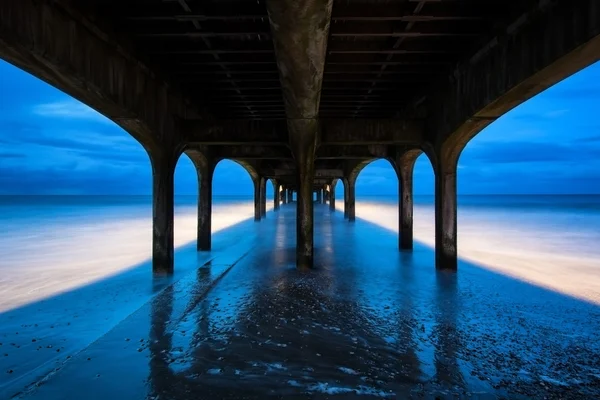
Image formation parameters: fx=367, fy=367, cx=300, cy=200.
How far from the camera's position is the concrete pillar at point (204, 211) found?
39.8 ft

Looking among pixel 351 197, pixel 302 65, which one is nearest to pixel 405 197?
pixel 302 65

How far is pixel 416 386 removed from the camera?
3379 mm

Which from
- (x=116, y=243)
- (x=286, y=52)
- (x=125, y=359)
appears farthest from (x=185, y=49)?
(x=116, y=243)

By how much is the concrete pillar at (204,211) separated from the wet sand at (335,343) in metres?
4.54

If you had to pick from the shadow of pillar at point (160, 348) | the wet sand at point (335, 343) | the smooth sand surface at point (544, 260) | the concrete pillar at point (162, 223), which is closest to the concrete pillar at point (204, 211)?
the concrete pillar at point (162, 223)

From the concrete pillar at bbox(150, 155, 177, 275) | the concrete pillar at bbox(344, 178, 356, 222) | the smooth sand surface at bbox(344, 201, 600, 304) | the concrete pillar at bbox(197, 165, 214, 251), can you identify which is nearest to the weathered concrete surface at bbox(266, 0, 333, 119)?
the concrete pillar at bbox(150, 155, 177, 275)

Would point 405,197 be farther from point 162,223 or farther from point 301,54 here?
point 301,54

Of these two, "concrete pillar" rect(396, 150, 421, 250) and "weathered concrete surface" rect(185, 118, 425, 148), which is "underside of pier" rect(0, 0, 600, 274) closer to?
"weathered concrete surface" rect(185, 118, 425, 148)

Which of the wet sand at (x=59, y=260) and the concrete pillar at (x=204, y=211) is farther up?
the concrete pillar at (x=204, y=211)

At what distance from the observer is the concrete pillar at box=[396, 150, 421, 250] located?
480 inches

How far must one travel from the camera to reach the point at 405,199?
12617mm

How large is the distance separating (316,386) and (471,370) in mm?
1601

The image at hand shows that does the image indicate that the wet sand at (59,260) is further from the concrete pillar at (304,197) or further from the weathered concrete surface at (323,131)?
the concrete pillar at (304,197)

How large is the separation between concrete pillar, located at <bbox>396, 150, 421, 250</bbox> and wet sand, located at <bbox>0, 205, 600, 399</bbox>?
14.9 feet
